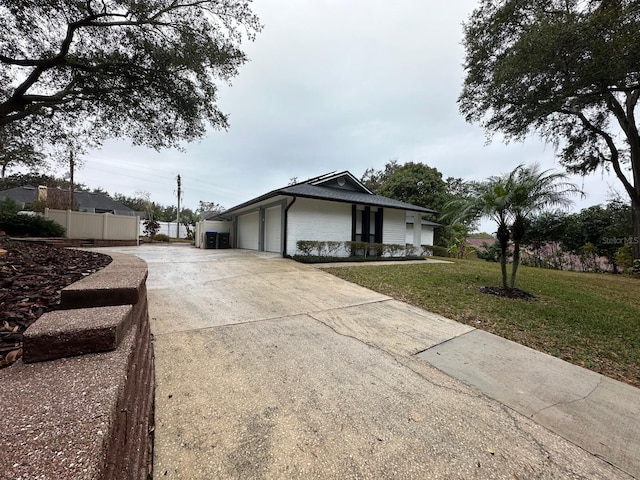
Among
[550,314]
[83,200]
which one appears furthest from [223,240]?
[83,200]

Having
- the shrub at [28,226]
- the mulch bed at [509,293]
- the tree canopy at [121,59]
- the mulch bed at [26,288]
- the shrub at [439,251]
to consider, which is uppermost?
the tree canopy at [121,59]

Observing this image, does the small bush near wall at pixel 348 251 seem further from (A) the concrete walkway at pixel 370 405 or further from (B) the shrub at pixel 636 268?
(B) the shrub at pixel 636 268

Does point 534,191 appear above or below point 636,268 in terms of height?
above

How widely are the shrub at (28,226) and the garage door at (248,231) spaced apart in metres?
8.44

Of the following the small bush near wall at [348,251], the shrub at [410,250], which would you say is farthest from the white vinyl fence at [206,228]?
the shrub at [410,250]

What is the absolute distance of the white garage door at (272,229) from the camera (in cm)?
1195

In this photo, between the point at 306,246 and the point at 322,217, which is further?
the point at 322,217

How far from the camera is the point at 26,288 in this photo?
87.2 inches

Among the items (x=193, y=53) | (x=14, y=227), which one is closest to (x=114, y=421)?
(x=193, y=53)

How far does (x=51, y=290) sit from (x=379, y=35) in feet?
32.5

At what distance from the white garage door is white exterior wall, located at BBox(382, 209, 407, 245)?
5441 millimetres

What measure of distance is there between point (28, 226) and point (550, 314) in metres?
17.0

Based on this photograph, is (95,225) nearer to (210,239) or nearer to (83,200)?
(210,239)

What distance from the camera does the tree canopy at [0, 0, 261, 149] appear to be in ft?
19.0
